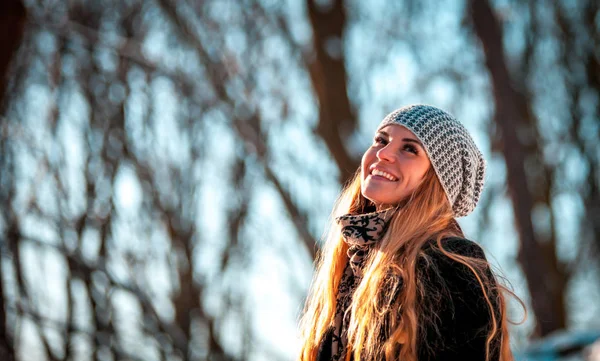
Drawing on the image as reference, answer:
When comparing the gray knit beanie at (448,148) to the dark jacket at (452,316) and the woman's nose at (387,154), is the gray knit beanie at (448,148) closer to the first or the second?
the woman's nose at (387,154)

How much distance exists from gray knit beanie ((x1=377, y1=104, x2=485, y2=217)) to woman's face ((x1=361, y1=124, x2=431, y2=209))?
3 centimetres

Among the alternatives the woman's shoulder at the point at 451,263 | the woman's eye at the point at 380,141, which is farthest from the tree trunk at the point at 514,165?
the woman's shoulder at the point at 451,263

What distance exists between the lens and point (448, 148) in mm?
2484

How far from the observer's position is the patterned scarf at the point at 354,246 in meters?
2.38

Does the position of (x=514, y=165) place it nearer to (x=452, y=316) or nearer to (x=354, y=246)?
(x=354, y=246)

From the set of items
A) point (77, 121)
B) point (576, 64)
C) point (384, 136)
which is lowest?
point (384, 136)

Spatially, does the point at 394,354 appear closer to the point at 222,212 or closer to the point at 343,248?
the point at 343,248

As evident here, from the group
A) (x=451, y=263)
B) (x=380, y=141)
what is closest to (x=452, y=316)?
(x=451, y=263)

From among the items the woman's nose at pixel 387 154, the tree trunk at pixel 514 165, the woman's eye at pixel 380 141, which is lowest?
the woman's nose at pixel 387 154

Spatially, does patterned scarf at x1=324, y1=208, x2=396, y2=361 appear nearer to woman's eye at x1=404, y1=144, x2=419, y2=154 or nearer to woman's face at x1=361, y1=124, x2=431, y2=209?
woman's face at x1=361, y1=124, x2=431, y2=209

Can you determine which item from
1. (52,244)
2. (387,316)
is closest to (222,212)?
(52,244)

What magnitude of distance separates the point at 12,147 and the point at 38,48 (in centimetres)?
275

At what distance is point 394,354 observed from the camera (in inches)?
85.1

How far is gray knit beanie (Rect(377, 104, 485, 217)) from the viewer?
8.01 feet
